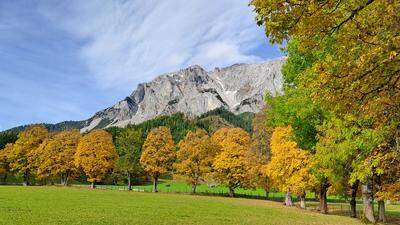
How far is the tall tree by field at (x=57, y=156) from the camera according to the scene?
331 feet

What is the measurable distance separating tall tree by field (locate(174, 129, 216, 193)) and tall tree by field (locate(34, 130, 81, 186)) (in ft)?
102

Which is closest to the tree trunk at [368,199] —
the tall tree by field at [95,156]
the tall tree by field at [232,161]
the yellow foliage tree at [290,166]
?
the yellow foliage tree at [290,166]

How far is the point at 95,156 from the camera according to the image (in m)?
97.9

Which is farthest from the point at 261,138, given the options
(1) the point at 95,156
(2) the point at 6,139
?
(2) the point at 6,139

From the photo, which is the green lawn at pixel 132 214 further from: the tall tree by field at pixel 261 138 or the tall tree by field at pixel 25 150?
Answer: the tall tree by field at pixel 25 150

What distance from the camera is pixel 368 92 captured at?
973cm

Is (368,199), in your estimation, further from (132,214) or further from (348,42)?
(348,42)

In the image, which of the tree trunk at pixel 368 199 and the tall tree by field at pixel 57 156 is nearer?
the tree trunk at pixel 368 199

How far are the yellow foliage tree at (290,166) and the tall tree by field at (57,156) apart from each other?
64650mm

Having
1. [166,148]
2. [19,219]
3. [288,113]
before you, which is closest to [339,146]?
[288,113]

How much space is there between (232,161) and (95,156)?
35709 millimetres

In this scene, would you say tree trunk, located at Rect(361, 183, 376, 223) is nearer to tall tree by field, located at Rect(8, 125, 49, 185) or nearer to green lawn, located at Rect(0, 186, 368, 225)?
green lawn, located at Rect(0, 186, 368, 225)

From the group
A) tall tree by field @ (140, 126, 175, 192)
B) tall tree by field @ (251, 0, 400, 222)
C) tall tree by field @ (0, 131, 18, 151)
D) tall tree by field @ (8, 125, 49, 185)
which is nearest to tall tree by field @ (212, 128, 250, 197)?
tall tree by field @ (140, 126, 175, 192)

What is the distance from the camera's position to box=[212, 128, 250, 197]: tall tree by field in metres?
81.4
